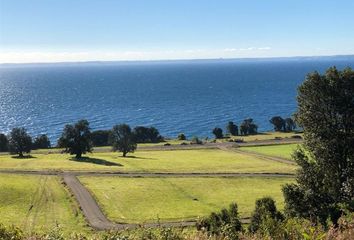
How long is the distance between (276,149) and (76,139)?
49.6m

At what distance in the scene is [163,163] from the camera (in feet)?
295

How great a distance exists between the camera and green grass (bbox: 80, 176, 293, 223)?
5241cm

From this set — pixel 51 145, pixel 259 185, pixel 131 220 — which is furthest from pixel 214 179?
pixel 51 145

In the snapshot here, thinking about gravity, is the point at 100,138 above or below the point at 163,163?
below

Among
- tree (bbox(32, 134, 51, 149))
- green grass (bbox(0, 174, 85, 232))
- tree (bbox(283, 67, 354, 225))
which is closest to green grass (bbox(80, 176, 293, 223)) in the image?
green grass (bbox(0, 174, 85, 232))

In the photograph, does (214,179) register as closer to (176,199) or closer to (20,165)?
(176,199)

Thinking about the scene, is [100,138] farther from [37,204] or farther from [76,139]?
[37,204]

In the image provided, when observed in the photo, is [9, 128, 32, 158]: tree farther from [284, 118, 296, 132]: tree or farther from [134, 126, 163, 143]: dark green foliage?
[284, 118, 296, 132]: tree

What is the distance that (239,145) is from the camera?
121 meters

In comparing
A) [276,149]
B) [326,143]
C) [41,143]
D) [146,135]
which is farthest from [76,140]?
[326,143]

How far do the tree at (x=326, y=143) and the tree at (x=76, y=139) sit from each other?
71.7 m

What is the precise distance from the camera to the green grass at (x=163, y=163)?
3269 inches

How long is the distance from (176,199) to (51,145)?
292 feet

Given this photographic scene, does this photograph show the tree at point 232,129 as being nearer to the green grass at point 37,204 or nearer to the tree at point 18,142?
the tree at point 18,142
